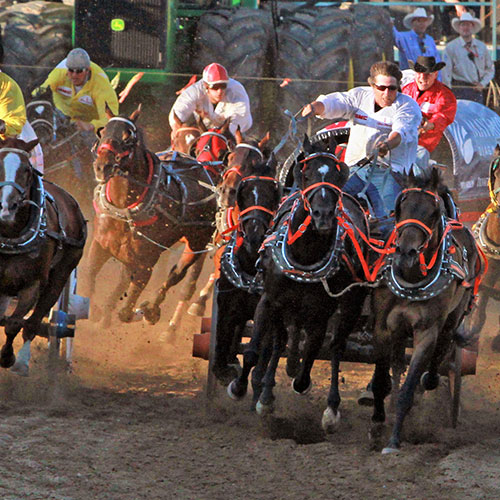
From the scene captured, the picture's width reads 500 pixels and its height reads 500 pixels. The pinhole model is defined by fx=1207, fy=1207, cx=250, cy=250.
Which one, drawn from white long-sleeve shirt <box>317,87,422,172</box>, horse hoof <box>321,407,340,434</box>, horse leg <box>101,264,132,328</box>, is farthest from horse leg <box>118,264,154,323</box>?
Answer: horse hoof <box>321,407,340,434</box>

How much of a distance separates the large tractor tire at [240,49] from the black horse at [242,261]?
576 cm

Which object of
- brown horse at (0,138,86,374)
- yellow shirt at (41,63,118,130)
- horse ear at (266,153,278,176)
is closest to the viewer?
brown horse at (0,138,86,374)

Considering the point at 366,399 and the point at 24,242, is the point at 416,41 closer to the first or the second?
the point at 366,399

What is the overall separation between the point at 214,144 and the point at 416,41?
4.05 m

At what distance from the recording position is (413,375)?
6992mm

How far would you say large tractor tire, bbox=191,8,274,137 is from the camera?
44.3 ft

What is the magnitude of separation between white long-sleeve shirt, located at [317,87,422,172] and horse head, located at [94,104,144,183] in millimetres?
1827

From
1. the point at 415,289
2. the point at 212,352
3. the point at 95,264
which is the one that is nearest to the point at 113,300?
the point at 95,264

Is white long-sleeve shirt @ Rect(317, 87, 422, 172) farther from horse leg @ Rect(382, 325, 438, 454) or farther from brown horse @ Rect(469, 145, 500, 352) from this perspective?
horse leg @ Rect(382, 325, 438, 454)

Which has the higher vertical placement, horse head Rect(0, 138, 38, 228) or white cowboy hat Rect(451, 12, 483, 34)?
white cowboy hat Rect(451, 12, 483, 34)

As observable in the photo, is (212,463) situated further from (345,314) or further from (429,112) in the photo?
(429,112)

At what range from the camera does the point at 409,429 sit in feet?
24.6

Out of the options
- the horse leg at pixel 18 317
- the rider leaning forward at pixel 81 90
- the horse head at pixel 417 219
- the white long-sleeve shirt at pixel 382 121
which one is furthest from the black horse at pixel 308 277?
the rider leaning forward at pixel 81 90

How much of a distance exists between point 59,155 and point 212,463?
19.9 feet
